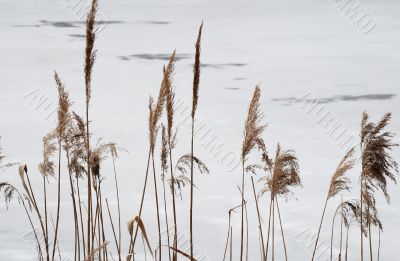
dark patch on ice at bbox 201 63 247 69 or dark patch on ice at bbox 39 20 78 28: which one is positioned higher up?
dark patch on ice at bbox 39 20 78 28

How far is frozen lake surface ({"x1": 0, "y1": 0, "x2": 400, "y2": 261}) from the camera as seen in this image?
22.7ft

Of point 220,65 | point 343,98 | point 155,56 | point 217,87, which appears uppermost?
point 155,56

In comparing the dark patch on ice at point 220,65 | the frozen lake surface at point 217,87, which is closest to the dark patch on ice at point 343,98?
the frozen lake surface at point 217,87

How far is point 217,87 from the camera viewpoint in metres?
13.3

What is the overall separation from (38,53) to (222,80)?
4897 millimetres

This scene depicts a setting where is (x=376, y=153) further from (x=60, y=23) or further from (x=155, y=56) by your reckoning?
(x=60, y=23)

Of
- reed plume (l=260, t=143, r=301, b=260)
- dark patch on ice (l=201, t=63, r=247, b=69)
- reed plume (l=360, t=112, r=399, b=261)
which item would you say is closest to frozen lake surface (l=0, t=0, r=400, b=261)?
dark patch on ice (l=201, t=63, r=247, b=69)

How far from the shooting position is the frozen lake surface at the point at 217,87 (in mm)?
6932

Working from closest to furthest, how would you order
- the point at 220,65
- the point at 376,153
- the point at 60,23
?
the point at 376,153 → the point at 220,65 → the point at 60,23

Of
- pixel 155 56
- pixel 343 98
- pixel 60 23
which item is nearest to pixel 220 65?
pixel 155 56

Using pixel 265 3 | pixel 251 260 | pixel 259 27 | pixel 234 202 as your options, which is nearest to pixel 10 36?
pixel 259 27

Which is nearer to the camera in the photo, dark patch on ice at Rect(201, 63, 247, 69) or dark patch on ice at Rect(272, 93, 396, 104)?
dark patch on ice at Rect(272, 93, 396, 104)

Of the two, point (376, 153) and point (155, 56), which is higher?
point (155, 56)

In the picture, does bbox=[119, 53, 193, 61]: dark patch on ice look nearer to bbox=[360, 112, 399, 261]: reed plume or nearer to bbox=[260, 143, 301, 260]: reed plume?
bbox=[260, 143, 301, 260]: reed plume
